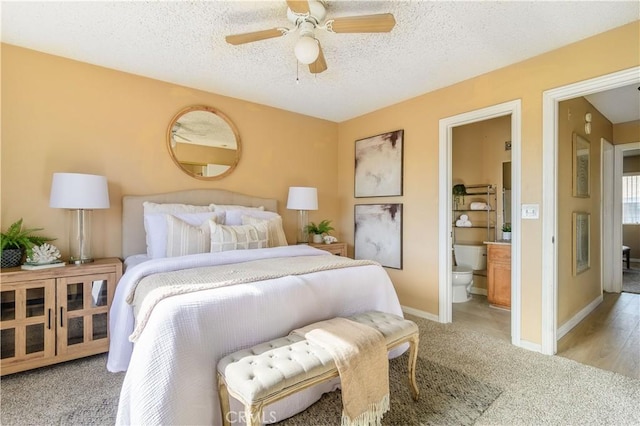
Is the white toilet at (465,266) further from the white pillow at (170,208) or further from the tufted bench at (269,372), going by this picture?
the white pillow at (170,208)

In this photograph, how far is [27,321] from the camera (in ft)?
7.01

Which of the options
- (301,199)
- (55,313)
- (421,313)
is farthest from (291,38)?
(421,313)

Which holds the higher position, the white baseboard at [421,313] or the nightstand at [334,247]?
the nightstand at [334,247]

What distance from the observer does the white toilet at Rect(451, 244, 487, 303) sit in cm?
395

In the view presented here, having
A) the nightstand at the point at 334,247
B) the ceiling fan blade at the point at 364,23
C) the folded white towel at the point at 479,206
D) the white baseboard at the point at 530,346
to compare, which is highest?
the ceiling fan blade at the point at 364,23

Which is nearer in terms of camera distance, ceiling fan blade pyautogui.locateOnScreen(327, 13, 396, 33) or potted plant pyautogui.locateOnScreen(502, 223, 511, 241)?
ceiling fan blade pyautogui.locateOnScreen(327, 13, 396, 33)

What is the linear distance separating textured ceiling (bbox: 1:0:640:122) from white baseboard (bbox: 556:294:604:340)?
258 centimetres

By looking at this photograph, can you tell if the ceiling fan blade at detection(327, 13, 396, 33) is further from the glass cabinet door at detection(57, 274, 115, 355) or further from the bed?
the glass cabinet door at detection(57, 274, 115, 355)

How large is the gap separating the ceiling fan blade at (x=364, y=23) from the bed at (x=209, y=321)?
5.18 ft

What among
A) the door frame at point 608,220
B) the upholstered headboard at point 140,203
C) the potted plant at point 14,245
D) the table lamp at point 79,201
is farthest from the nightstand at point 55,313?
the door frame at point 608,220

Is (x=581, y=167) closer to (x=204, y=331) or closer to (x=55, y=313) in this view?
(x=204, y=331)

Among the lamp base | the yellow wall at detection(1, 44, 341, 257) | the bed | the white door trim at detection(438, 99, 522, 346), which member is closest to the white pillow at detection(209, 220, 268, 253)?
the bed

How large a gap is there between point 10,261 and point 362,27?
300cm

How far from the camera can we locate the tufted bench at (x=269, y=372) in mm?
1246
